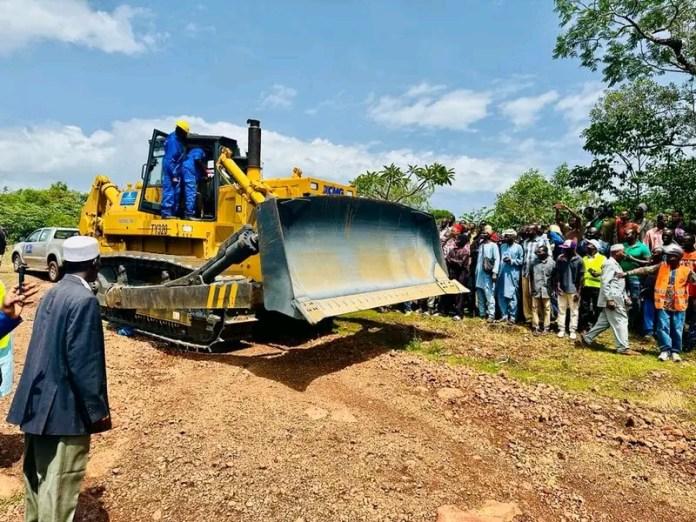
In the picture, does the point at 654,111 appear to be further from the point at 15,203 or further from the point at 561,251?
the point at 15,203

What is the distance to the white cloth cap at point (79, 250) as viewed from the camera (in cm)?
262

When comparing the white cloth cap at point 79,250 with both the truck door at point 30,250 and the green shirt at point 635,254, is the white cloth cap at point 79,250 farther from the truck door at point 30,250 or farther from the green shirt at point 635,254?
the truck door at point 30,250

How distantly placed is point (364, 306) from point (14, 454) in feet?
11.2

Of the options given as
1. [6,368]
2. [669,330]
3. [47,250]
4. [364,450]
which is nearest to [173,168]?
[6,368]

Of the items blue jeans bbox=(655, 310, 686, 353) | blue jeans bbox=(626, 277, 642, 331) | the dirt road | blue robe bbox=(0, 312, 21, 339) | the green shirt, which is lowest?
the dirt road

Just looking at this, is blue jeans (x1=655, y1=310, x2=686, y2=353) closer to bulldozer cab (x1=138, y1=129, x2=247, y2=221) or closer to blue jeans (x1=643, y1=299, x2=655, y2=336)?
blue jeans (x1=643, y1=299, x2=655, y2=336)

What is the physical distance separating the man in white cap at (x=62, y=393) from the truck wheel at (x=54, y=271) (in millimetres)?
12946

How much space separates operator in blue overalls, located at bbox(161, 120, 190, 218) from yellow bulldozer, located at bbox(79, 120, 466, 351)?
7.9 inches

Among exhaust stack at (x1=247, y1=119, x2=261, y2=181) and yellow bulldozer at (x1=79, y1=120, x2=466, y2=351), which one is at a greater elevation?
exhaust stack at (x1=247, y1=119, x2=261, y2=181)

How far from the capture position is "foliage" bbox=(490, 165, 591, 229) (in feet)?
49.7

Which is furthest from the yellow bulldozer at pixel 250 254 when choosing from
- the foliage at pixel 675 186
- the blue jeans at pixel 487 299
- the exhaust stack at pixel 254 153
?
the foliage at pixel 675 186

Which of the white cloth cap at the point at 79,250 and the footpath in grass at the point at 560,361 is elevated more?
the white cloth cap at the point at 79,250

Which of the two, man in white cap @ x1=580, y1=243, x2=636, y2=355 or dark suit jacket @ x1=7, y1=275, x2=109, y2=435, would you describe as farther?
man in white cap @ x1=580, y1=243, x2=636, y2=355

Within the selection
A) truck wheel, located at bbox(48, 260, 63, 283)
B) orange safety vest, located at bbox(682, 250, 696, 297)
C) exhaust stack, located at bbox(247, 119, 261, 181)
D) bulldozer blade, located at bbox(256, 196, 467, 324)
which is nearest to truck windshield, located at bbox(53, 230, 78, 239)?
truck wheel, located at bbox(48, 260, 63, 283)
